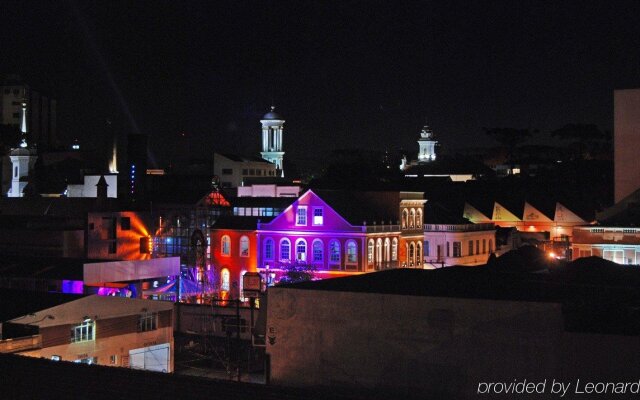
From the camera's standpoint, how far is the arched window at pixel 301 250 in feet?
173

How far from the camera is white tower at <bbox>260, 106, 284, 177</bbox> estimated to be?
297 feet

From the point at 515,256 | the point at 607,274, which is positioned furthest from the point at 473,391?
the point at 515,256

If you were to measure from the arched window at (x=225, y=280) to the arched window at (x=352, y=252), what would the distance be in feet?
27.3

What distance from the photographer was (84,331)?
31.8 metres

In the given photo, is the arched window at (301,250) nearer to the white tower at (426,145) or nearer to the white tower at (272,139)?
the white tower at (272,139)

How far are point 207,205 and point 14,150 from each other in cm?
3640

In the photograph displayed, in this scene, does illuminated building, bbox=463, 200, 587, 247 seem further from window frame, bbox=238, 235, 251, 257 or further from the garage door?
A: the garage door

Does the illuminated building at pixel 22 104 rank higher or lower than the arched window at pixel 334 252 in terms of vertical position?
higher

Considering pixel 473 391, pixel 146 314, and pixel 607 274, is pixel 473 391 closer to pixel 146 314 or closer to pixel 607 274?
pixel 607 274

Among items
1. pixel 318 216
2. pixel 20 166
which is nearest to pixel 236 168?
pixel 20 166

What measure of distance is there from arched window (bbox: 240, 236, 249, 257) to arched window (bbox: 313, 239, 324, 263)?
17.0ft

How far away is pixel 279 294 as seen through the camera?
1862cm

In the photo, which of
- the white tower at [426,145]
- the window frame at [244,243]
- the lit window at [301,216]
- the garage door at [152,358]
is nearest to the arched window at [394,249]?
the lit window at [301,216]

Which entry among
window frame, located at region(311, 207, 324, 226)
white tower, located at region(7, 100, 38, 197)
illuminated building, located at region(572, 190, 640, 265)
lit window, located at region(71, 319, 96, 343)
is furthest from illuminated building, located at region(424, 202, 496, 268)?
white tower, located at region(7, 100, 38, 197)
